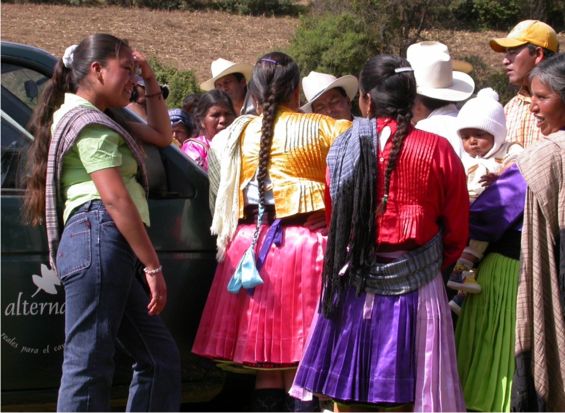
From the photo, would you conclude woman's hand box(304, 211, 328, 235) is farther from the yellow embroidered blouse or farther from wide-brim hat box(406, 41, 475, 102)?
wide-brim hat box(406, 41, 475, 102)

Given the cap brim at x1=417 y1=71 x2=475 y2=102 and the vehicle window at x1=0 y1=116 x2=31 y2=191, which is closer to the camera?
the vehicle window at x1=0 y1=116 x2=31 y2=191

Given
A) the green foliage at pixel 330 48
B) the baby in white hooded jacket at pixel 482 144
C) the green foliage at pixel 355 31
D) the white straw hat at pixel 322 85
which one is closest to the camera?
the baby in white hooded jacket at pixel 482 144

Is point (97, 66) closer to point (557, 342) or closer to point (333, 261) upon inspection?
point (333, 261)

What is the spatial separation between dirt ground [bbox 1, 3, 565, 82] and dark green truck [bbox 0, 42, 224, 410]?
26.4 m

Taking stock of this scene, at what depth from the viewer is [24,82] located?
13.6 ft

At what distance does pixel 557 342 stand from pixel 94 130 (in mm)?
2083

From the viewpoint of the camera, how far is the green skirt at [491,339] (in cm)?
418

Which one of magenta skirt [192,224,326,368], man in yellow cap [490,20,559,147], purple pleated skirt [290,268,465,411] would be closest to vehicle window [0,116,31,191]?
magenta skirt [192,224,326,368]

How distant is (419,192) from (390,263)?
0.32 metres

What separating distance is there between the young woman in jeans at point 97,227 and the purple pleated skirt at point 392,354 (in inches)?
26.7

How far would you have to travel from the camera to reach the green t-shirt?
3.52 meters

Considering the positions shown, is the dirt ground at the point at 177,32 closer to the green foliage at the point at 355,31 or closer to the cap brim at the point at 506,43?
the green foliage at the point at 355,31

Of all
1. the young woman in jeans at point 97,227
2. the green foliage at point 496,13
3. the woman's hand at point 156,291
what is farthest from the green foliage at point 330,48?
the woman's hand at point 156,291

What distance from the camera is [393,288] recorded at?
3922 millimetres
